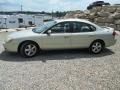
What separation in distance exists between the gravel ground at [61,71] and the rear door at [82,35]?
1.38 feet

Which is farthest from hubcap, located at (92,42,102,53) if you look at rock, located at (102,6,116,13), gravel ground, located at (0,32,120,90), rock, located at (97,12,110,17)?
rock, located at (102,6,116,13)

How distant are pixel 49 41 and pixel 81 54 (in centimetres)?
140

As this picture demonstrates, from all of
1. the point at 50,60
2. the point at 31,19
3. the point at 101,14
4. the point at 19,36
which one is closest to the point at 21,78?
the point at 50,60

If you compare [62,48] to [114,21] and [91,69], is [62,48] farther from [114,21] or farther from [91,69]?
[114,21]

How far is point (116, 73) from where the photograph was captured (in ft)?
20.8

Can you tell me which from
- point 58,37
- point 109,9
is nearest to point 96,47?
point 58,37

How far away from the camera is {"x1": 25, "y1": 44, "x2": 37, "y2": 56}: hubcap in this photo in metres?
8.08

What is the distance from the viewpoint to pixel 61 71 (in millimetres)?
6457

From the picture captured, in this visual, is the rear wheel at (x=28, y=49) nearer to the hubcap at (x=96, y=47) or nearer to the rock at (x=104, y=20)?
the hubcap at (x=96, y=47)

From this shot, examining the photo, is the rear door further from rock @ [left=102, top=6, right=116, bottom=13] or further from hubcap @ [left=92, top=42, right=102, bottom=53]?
rock @ [left=102, top=6, right=116, bottom=13]

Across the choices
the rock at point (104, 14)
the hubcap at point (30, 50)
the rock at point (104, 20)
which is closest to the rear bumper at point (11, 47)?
the hubcap at point (30, 50)

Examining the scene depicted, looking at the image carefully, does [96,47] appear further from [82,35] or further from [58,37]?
[58,37]

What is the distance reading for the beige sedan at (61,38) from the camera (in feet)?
26.4

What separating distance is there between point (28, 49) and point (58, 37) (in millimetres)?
1169
